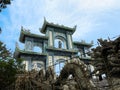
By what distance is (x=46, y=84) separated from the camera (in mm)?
10477

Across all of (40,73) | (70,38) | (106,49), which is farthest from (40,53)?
(106,49)

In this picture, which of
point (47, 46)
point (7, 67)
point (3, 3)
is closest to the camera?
point (3, 3)

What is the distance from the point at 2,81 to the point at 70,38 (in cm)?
1710

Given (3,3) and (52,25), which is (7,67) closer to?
(3,3)

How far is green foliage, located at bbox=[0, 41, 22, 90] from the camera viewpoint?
1510cm

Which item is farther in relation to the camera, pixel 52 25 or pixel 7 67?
pixel 52 25

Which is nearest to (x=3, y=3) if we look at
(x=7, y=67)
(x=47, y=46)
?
(x=7, y=67)

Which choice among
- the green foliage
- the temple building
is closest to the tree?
the green foliage

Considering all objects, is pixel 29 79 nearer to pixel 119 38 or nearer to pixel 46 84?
pixel 46 84

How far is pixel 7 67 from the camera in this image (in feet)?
52.2

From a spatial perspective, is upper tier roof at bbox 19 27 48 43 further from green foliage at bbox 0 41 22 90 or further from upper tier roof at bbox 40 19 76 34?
green foliage at bbox 0 41 22 90

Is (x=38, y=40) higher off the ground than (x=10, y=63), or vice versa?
(x=38, y=40)

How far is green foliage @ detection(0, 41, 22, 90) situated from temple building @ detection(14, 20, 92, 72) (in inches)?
310

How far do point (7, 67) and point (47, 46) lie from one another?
1168cm
